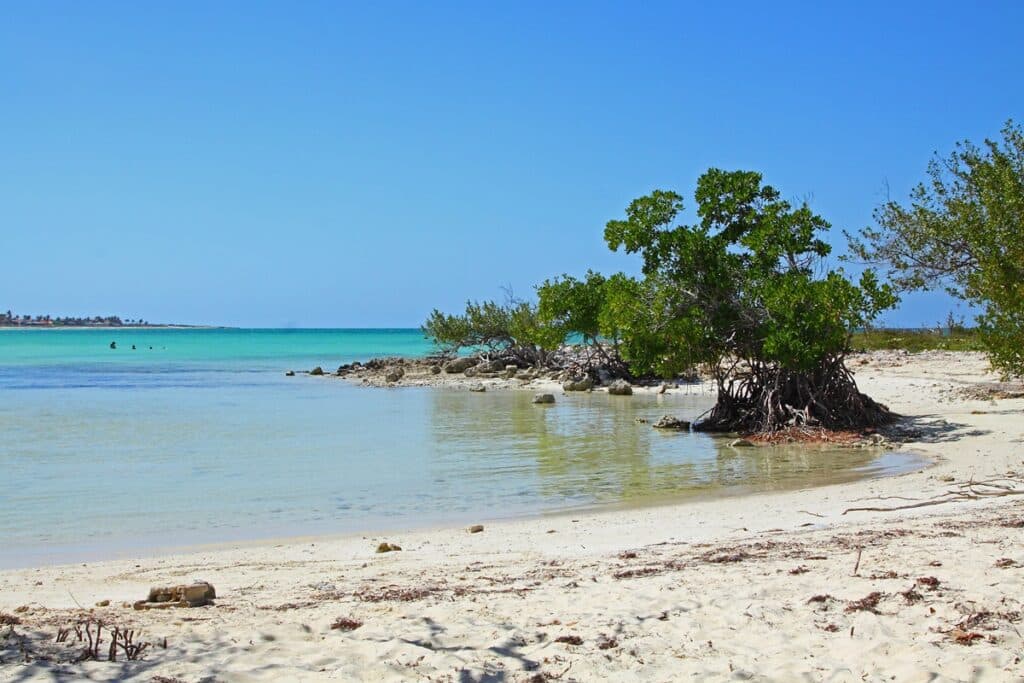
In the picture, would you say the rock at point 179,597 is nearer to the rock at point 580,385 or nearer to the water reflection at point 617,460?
the water reflection at point 617,460

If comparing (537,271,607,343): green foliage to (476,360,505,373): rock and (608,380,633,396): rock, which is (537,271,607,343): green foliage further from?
(476,360,505,373): rock

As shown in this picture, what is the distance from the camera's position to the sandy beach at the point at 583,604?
5336mm

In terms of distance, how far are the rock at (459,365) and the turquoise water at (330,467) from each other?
43.2ft

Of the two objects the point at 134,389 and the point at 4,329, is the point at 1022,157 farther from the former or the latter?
the point at 4,329

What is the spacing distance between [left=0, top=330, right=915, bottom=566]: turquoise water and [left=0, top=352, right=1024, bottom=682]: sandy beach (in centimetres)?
180

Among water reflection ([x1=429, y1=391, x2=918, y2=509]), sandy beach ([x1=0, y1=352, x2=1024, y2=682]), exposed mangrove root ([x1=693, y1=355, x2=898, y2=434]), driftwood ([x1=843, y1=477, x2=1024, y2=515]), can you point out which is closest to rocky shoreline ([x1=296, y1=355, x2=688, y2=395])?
water reflection ([x1=429, y1=391, x2=918, y2=509])

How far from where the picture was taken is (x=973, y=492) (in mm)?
11078

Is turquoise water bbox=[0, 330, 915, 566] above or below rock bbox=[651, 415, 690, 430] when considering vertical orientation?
below

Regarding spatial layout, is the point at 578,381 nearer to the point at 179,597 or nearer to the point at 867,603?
the point at 179,597

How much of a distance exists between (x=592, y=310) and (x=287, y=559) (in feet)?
81.9

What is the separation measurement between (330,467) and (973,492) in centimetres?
982

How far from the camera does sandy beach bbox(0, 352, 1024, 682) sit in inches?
210

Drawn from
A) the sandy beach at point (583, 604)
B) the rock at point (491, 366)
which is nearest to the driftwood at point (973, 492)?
the sandy beach at point (583, 604)

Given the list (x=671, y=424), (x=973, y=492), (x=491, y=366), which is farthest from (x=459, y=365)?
(x=973, y=492)
